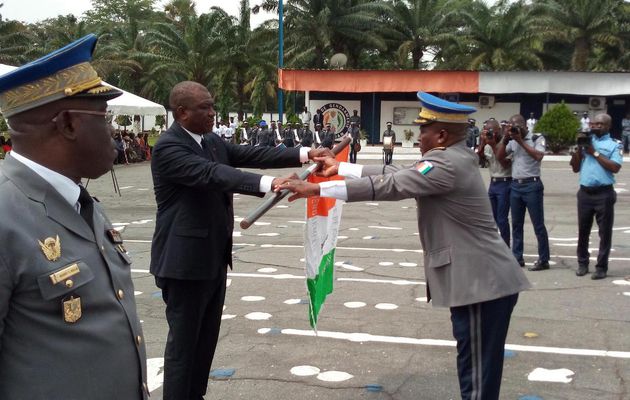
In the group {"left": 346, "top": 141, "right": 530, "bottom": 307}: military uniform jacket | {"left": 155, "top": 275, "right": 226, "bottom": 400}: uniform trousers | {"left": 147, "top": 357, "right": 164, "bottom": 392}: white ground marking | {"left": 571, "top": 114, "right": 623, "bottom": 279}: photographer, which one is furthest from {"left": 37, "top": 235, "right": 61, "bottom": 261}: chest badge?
{"left": 571, "top": 114, "right": 623, "bottom": 279}: photographer

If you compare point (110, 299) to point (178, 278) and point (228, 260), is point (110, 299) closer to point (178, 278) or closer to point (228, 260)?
point (178, 278)

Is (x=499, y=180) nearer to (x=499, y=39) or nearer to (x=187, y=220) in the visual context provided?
(x=187, y=220)

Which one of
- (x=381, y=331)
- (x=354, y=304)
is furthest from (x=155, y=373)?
(x=354, y=304)

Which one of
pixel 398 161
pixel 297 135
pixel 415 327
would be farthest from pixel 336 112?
pixel 415 327

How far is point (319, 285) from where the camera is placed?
468 centimetres

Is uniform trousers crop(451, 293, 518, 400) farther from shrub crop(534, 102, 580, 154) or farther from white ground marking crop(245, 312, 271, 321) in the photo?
shrub crop(534, 102, 580, 154)

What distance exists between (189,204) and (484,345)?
1.82 meters

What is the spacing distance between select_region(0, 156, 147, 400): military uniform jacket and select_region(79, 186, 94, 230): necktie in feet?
0.15

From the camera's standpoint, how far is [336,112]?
3584cm

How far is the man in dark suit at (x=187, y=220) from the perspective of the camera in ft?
12.2

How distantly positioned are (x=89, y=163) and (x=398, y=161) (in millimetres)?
26096

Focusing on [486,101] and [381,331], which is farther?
[486,101]

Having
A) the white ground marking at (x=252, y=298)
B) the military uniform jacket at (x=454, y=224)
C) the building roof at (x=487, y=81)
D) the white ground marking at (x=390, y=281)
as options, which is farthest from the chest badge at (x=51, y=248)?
the building roof at (x=487, y=81)

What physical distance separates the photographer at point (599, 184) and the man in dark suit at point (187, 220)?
5293 millimetres
